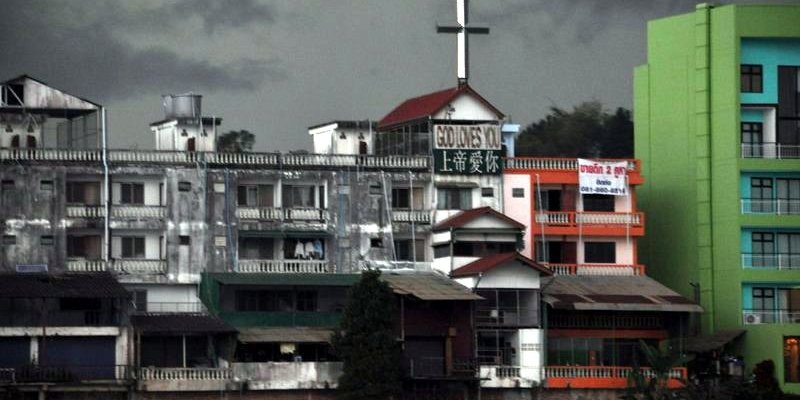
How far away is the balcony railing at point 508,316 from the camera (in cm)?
8738

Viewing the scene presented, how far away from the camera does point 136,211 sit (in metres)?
86.7

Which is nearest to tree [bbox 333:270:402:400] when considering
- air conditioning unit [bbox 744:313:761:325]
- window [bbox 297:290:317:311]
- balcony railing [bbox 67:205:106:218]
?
window [bbox 297:290:317:311]

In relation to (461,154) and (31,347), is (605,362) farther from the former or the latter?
(31,347)

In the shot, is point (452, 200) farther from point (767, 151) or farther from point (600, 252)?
point (767, 151)

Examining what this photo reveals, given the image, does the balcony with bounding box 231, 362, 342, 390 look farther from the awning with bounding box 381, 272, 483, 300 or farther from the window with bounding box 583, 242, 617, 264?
the window with bounding box 583, 242, 617, 264

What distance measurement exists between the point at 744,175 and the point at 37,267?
94.6 ft

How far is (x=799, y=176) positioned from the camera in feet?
306

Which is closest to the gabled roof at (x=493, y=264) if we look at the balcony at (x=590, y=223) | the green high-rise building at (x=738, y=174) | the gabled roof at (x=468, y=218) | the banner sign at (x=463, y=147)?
the gabled roof at (x=468, y=218)

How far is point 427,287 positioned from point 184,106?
1276 cm

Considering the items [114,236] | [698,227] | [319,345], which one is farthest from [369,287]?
[698,227]

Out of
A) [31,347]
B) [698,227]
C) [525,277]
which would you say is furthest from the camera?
[698,227]

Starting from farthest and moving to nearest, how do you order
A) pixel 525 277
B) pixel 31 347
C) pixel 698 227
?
pixel 698 227 → pixel 525 277 → pixel 31 347

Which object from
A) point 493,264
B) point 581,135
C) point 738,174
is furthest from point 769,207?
point 581,135

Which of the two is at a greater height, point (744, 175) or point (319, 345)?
point (744, 175)
